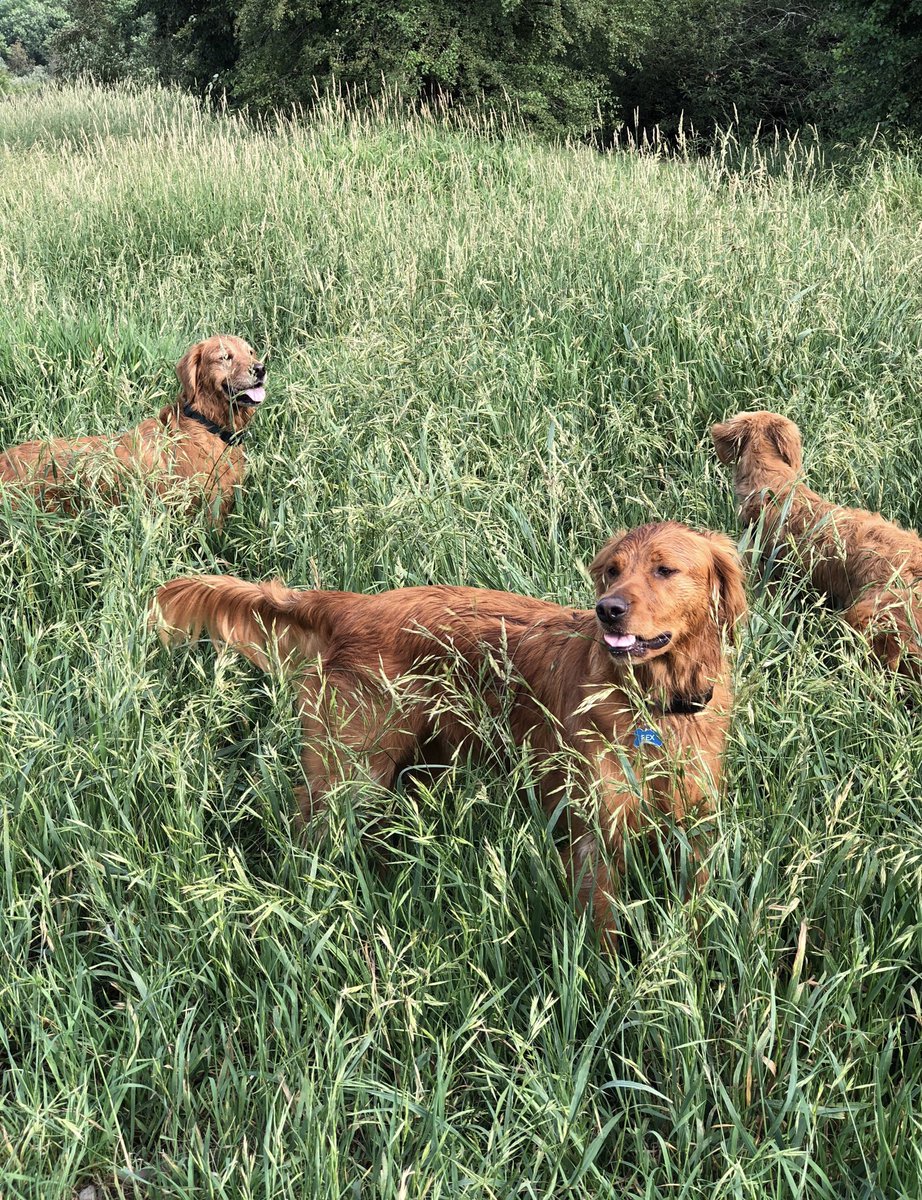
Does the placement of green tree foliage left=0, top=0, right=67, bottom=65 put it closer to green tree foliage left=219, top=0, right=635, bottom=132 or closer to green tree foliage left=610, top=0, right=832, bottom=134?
green tree foliage left=610, top=0, right=832, bottom=134

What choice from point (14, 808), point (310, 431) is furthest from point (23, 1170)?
point (310, 431)

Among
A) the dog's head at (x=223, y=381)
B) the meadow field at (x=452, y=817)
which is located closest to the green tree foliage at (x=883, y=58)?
the meadow field at (x=452, y=817)

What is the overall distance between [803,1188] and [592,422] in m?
3.12

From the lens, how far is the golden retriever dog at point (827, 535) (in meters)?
2.83

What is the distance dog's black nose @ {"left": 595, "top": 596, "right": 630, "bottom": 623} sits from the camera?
81.1 inches

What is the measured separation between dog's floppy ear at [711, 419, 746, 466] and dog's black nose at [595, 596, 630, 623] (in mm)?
1786

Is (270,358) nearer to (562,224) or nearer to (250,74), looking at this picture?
(562,224)

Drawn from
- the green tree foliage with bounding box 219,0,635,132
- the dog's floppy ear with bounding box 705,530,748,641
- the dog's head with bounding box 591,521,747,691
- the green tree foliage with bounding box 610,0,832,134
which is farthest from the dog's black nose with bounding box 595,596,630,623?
the green tree foliage with bounding box 610,0,832,134

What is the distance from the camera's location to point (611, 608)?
207 cm

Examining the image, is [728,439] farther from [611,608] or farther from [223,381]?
[223,381]

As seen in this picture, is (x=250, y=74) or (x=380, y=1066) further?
(x=250, y=74)

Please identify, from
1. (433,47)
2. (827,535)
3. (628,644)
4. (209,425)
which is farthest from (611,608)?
(433,47)

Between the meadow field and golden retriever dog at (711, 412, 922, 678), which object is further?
golden retriever dog at (711, 412, 922, 678)

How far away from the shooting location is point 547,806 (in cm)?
243
